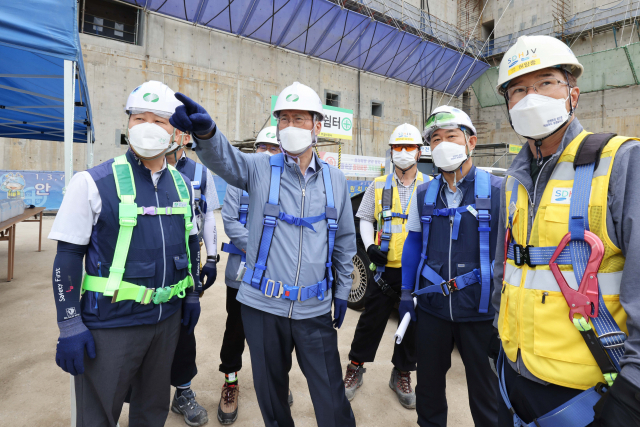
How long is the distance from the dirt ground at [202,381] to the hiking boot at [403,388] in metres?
0.05

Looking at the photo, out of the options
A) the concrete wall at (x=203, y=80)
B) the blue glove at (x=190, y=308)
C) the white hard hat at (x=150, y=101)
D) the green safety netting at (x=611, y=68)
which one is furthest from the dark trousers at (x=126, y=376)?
the green safety netting at (x=611, y=68)

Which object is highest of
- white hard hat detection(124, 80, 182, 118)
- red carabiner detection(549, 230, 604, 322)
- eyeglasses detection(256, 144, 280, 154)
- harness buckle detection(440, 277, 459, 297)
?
eyeglasses detection(256, 144, 280, 154)

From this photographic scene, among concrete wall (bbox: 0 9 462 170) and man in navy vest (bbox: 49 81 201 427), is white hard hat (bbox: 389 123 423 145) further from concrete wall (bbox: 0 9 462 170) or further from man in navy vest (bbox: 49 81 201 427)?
concrete wall (bbox: 0 9 462 170)

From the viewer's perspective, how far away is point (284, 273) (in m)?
1.94

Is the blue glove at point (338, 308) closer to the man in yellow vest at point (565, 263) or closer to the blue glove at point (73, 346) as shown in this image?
the man in yellow vest at point (565, 263)

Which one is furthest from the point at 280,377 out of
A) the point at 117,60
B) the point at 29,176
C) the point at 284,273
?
the point at 117,60

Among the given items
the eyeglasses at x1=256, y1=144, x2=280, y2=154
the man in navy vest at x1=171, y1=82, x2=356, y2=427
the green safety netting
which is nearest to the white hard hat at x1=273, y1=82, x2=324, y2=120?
the man in navy vest at x1=171, y1=82, x2=356, y2=427

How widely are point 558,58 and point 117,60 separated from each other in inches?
657

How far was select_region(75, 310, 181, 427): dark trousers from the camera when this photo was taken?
5.63 feet

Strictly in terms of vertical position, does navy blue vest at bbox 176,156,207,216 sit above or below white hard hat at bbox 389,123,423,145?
below

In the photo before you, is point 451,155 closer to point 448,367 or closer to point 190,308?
point 448,367

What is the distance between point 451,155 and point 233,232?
1924mm

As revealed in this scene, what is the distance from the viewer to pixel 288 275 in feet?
6.36

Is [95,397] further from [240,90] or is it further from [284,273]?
[240,90]
